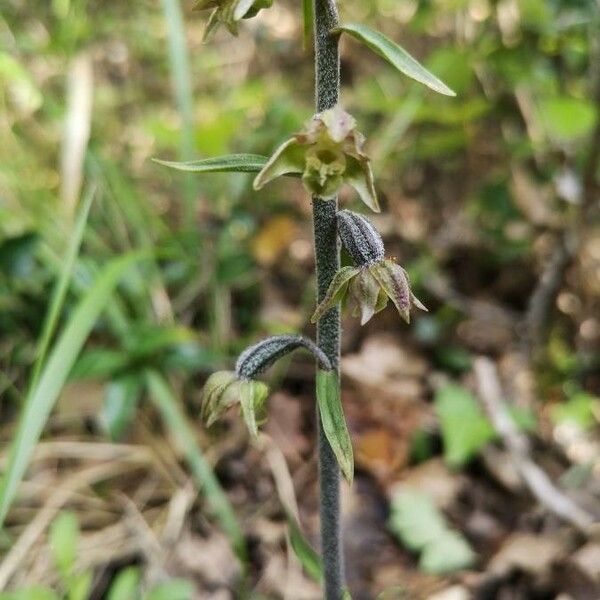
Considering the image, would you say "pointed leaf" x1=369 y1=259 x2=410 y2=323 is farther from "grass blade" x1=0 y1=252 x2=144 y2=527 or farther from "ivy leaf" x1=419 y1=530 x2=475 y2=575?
"ivy leaf" x1=419 y1=530 x2=475 y2=575

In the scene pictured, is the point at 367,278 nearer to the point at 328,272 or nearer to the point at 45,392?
the point at 328,272

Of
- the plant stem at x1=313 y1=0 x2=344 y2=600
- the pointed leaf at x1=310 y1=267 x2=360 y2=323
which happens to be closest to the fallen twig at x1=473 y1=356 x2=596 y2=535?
the plant stem at x1=313 y1=0 x2=344 y2=600

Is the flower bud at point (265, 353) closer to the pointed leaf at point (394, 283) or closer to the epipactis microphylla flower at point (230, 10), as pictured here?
the pointed leaf at point (394, 283)

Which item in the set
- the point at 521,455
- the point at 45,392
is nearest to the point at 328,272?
the point at 45,392

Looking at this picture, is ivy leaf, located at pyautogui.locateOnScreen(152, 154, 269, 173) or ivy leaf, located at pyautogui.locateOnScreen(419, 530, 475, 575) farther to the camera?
ivy leaf, located at pyautogui.locateOnScreen(419, 530, 475, 575)

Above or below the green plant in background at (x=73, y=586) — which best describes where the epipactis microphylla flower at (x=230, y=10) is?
above

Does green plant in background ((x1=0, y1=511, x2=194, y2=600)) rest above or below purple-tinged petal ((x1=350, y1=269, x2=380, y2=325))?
below

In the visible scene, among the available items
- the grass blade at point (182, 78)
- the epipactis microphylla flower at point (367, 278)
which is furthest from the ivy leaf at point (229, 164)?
the grass blade at point (182, 78)
